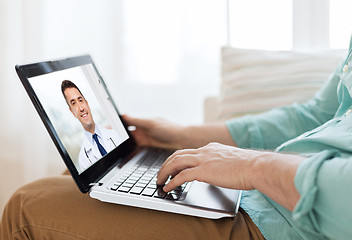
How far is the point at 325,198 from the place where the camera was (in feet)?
1.71

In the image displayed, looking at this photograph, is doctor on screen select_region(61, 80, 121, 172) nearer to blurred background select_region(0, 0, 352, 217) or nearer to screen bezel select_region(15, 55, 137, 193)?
screen bezel select_region(15, 55, 137, 193)

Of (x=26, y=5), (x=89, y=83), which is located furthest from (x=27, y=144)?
(x=89, y=83)

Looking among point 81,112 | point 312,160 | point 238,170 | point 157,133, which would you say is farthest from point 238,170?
point 157,133

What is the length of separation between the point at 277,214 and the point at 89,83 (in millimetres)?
496

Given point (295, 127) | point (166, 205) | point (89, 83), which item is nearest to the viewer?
point (166, 205)

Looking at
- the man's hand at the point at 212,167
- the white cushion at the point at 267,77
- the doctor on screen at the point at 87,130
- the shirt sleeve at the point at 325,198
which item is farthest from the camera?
the white cushion at the point at 267,77

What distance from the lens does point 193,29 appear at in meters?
1.69

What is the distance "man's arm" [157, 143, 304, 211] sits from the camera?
22.4 inches

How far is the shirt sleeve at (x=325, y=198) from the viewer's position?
20.1 inches

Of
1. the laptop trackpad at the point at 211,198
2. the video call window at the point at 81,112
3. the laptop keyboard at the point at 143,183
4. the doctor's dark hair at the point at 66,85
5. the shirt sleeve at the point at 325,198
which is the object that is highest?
the doctor's dark hair at the point at 66,85

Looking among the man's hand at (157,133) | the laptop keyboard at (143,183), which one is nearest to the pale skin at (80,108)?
the laptop keyboard at (143,183)

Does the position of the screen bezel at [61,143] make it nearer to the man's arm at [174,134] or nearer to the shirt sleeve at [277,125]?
the man's arm at [174,134]

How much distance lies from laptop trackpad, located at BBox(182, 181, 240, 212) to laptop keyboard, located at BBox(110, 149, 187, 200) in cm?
2

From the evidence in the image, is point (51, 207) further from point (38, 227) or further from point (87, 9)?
point (87, 9)
